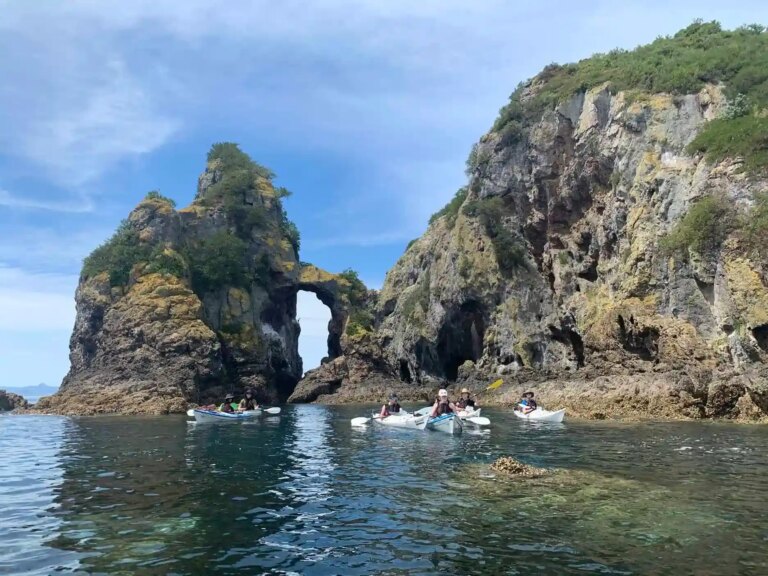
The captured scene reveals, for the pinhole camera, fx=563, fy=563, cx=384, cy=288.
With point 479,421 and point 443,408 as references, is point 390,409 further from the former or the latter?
point 479,421

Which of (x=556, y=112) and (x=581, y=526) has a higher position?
(x=556, y=112)

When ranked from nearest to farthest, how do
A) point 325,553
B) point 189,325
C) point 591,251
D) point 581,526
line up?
point 325,553 → point 581,526 → point 591,251 → point 189,325

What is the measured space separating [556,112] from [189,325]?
39.5 m

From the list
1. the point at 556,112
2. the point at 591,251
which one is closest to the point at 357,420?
the point at 591,251

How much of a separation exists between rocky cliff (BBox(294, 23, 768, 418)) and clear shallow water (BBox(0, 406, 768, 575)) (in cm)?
1138

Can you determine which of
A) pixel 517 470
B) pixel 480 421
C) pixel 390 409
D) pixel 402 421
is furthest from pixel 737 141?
pixel 517 470

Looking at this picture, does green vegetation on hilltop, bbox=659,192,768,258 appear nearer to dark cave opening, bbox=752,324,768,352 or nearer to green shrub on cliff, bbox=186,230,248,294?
dark cave opening, bbox=752,324,768,352

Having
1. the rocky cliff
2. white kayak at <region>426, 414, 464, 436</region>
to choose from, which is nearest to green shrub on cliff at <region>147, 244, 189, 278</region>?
the rocky cliff

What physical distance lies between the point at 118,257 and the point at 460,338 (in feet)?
119

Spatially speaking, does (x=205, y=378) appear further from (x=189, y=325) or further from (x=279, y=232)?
(x=279, y=232)

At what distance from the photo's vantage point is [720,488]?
12.1 m

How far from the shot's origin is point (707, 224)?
101 ft

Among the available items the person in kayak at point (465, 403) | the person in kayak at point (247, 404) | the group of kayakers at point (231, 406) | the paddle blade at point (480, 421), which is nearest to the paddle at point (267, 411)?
the group of kayakers at point (231, 406)

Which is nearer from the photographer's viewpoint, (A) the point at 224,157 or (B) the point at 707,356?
(B) the point at 707,356
